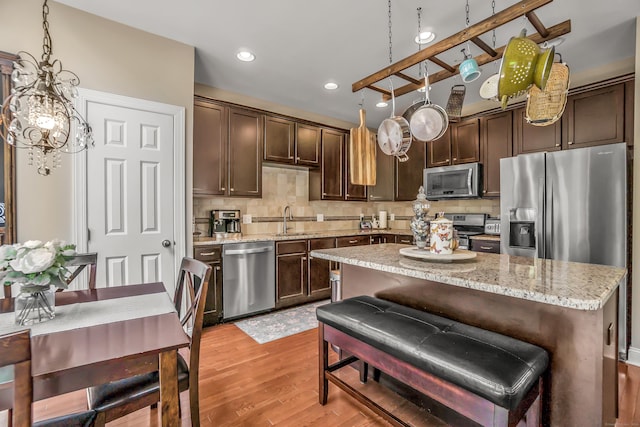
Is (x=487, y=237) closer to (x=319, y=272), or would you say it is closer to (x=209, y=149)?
(x=319, y=272)

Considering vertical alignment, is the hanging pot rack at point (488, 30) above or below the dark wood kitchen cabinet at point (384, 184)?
above

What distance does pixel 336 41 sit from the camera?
2715mm

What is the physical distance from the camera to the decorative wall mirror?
2.08 metres

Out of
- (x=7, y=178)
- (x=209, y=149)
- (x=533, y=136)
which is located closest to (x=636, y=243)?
(x=533, y=136)

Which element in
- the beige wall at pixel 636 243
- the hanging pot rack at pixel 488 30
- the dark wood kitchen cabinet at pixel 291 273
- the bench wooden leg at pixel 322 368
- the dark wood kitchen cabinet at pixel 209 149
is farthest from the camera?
the dark wood kitchen cabinet at pixel 291 273

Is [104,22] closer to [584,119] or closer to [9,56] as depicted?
[9,56]

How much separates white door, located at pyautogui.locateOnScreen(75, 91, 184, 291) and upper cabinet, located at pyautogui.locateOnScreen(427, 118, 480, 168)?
3311 mm

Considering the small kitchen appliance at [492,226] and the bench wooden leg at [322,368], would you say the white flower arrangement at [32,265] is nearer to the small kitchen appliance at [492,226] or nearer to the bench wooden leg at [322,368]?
the bench wooden leg at [322,368]

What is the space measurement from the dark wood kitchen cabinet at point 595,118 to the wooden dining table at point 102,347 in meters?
3.80

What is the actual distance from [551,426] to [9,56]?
3953mm

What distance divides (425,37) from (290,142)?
203 cm

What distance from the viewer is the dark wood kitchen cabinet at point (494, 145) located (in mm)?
3543

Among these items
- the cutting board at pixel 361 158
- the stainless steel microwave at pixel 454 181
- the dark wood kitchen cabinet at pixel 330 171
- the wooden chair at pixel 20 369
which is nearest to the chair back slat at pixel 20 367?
the wooden chair at pixel 20 369

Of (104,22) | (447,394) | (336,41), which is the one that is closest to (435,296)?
(447,394)
